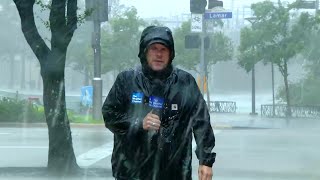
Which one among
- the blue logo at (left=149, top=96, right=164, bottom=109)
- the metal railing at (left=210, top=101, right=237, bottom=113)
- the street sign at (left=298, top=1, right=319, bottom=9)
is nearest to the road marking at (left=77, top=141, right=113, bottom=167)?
the blue logo at (left=149, top=96, right=164, bottom=109)

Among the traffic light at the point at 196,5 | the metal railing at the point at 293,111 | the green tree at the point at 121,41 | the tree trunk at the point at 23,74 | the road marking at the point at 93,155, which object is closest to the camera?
the road marking at the point at 93,155

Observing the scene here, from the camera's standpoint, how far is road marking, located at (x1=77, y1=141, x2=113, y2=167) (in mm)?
9914

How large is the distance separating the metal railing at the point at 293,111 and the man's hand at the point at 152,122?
16985mm

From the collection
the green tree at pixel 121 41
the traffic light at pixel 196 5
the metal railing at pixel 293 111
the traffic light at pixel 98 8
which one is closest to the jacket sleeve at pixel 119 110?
the traffic light at pixel 98 8

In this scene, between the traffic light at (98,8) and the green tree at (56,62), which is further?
the traffic light at (98,8)

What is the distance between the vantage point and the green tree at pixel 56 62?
343 inches

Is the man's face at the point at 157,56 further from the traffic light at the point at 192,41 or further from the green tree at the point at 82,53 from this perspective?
the traffic light at the point at 192,41

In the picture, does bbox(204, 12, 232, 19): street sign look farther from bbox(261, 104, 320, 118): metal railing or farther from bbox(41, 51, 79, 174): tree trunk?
bbox(41, 51, 79, 174): tree trunk

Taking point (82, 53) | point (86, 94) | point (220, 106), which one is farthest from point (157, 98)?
point (220, 106)

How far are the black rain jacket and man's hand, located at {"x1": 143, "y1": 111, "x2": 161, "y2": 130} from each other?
45mm

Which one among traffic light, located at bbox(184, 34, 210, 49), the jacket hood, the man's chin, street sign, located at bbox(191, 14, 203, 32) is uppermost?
street sign, located at bbox(191, 14, 203, 32)

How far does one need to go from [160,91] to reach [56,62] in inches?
203

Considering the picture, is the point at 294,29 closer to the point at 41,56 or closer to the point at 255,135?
the point at 255,135

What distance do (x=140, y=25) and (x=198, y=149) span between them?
42.7ft
